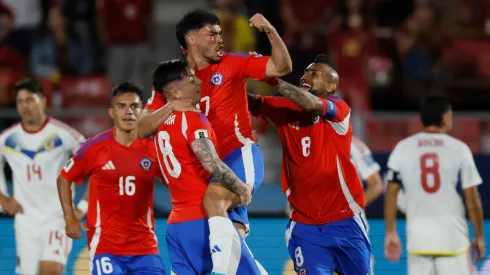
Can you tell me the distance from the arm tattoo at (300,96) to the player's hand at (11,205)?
3.48m

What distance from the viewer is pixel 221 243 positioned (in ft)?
21.0

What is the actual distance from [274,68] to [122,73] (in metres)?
9.43

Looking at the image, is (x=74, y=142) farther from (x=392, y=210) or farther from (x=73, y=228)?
(x=392, y=210)

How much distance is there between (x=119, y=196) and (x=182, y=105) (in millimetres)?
1389

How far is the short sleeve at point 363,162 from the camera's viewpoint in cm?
913

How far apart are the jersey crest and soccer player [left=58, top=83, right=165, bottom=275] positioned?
1620 mm

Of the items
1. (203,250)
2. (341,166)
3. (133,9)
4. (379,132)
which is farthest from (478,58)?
(203,250)

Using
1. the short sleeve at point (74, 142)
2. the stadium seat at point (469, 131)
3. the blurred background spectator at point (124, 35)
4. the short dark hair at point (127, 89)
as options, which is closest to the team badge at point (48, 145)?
the short sleeve at point (74, 142)

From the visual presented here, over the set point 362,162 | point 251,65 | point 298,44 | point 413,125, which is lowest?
point 362,162

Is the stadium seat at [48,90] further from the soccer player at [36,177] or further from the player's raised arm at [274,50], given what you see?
the player's raised arm at [274,50]

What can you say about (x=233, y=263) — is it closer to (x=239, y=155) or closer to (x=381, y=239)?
(x=239, y=155)

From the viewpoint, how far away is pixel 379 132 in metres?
13.1

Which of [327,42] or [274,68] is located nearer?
[274,68]

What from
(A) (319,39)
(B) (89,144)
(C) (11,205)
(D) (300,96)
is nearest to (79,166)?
(B) (89,144)
